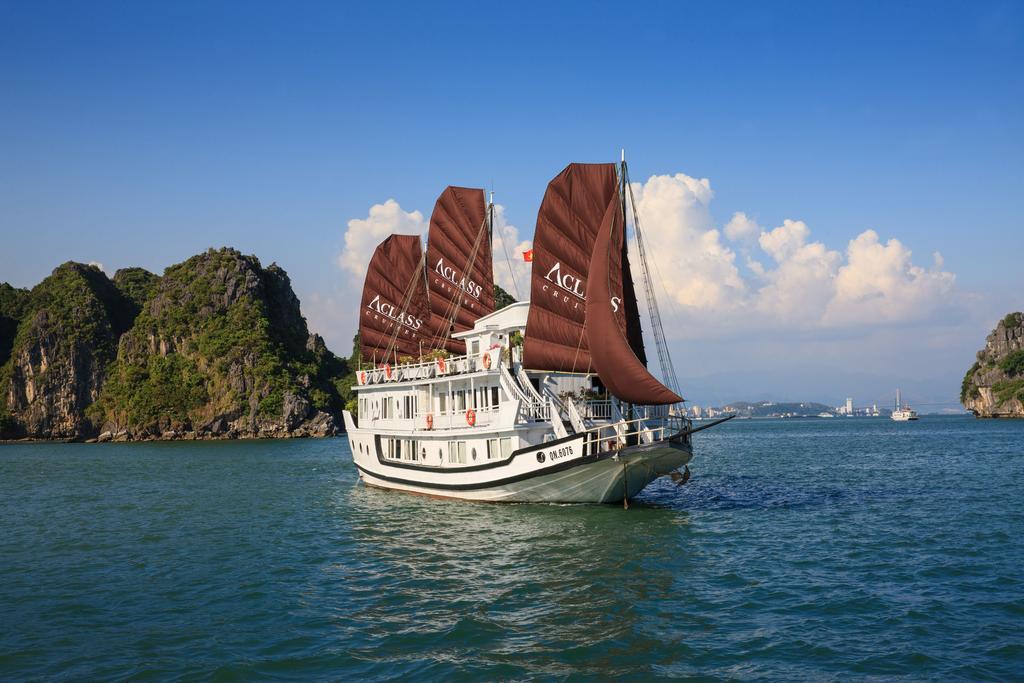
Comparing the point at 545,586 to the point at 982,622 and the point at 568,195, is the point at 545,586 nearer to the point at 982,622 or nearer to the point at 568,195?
the point at 982,622

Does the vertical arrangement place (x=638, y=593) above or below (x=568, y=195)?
below

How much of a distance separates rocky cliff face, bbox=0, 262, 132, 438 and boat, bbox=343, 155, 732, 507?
389 feet

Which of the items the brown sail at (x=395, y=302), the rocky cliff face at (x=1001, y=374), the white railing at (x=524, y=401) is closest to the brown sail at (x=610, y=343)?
the white railing at (x=524, y=401)

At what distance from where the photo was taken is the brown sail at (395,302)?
4509 centimetres

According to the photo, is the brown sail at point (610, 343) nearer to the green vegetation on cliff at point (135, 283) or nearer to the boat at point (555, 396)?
the boat at point (555, 396)

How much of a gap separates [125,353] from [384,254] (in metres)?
104

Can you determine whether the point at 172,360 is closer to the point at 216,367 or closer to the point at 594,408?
the point at 216,367

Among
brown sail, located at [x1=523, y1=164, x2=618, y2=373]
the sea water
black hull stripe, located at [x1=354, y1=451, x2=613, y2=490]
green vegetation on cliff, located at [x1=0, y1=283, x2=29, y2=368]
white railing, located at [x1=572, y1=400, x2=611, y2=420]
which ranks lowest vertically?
the sea water

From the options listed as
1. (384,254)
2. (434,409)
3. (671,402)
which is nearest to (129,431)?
(384,254)

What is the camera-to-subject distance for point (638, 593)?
1634 centimetres

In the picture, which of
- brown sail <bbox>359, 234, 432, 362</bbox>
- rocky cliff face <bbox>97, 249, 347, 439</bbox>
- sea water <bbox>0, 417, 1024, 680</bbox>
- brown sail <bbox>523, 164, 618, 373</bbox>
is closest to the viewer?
sea water <bbox>0, 417, 1024, 680</bbox>

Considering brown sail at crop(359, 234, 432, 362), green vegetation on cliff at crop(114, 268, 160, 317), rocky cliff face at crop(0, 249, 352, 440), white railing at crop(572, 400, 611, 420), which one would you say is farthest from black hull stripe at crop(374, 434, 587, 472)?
green vegetation on cliff at crop(114, 268, 160, 317)

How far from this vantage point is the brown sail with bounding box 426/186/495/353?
133ft

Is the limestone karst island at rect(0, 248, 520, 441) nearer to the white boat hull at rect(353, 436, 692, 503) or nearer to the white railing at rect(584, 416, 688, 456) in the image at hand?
the white boat hull at rect(353, 436, 692, 503)
